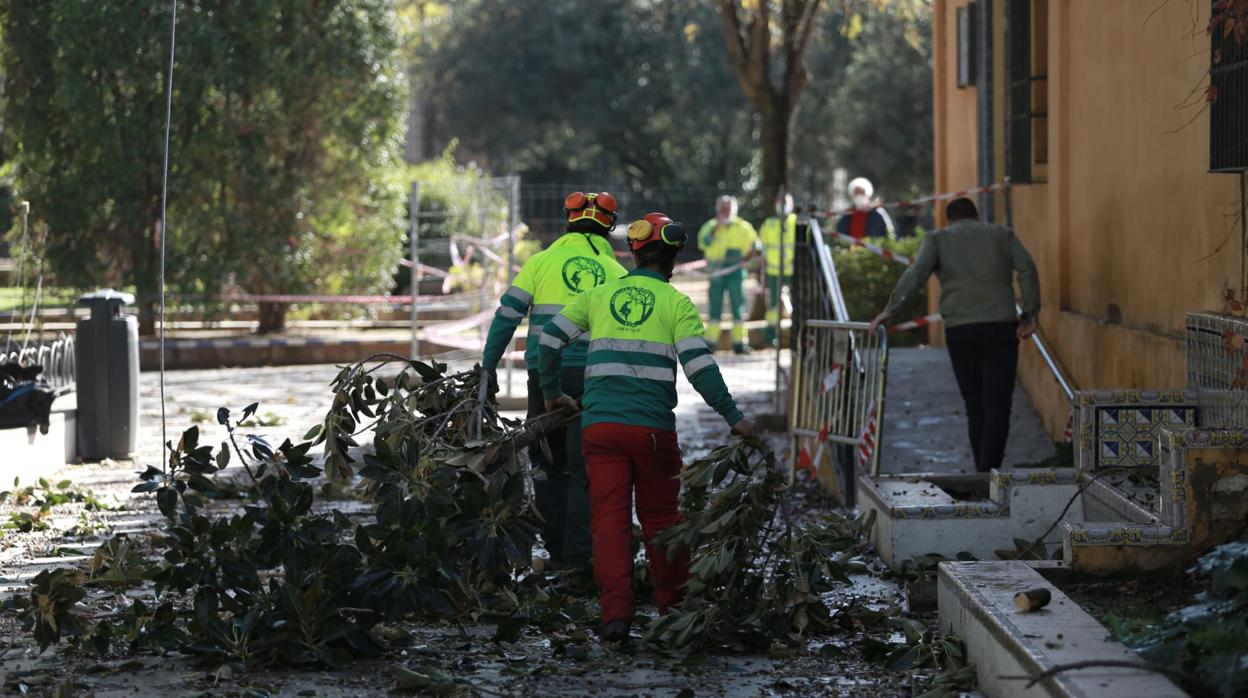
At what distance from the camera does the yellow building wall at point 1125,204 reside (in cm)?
779

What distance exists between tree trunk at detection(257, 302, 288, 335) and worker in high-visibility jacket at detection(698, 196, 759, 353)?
5243 mm

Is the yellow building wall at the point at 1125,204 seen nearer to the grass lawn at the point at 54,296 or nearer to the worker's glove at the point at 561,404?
the worker's glove at the point at 561,404

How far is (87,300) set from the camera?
11711mm

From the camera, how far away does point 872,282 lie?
18.6 metres

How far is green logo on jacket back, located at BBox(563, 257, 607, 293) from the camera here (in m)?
7.80

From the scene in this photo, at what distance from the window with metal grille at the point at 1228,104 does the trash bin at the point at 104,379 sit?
7.38m

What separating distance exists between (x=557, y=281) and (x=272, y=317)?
1430cm

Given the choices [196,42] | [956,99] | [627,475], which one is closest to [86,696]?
[627,475]

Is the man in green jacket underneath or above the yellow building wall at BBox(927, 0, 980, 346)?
underneath

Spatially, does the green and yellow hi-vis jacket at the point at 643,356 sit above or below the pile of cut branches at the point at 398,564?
above

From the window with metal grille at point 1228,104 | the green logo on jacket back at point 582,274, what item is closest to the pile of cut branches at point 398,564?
the green logo on jacket back at point 582,274

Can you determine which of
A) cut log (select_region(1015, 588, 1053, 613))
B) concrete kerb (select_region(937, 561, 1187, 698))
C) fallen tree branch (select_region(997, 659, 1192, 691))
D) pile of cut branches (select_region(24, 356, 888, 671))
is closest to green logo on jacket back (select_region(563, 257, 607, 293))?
pile of cut branches (select_region(24, 356, 888, 671))

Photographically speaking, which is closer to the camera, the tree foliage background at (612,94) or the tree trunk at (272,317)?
the tree trunk at (272,317)

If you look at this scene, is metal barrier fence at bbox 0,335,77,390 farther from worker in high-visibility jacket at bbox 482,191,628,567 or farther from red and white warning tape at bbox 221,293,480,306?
red and white warning tape at bbox 221,293,480,306
